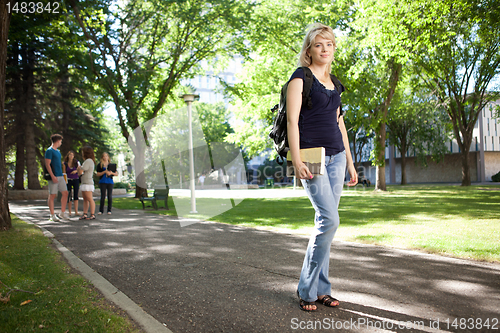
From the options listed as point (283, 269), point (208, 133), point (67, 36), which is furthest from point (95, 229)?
point (208, 133)

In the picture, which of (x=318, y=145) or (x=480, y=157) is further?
(x=480, y=157)

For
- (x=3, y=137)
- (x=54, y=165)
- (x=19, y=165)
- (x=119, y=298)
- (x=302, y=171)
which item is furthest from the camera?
(x=19, y=165)

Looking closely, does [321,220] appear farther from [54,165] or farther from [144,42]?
[144,42]

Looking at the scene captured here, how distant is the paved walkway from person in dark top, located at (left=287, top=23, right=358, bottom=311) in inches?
10.8

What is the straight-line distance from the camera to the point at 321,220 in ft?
9.47

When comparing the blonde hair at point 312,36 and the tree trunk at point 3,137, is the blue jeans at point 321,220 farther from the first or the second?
the tree trunk at point 3,137

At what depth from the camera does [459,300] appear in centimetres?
304

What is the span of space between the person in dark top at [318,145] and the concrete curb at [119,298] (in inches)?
46.8

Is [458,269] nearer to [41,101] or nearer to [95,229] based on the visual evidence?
[95,229]

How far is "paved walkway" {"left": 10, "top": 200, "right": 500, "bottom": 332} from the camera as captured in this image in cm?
265

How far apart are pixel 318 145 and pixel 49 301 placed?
2.65 metres

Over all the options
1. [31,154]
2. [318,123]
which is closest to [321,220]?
[318,123]

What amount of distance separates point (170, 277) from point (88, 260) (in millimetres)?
1525

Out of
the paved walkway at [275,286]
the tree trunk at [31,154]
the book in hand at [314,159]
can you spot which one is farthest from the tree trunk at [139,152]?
the book in hand at [314,159]
